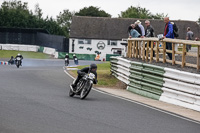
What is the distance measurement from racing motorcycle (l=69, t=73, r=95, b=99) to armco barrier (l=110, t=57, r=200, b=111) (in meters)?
2.57

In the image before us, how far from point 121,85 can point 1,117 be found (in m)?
11.7

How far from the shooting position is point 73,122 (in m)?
10.4

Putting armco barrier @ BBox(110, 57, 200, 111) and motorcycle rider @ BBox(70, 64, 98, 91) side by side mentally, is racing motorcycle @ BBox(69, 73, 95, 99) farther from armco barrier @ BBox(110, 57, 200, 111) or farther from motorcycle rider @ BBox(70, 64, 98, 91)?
armco barrier @ BBox(110, 57, 200, 111)

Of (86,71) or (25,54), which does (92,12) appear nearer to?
(25,54)

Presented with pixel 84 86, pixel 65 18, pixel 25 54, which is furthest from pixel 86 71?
pixel 65 18

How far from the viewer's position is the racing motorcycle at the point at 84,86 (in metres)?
15.2

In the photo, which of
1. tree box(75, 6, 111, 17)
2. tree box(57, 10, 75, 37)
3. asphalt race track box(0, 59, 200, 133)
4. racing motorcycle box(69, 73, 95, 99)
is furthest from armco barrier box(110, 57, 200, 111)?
tree box(57, 10, 75, 37)

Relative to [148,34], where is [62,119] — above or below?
below

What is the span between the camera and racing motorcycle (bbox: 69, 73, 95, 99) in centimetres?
1518

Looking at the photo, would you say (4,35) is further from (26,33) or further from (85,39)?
(85,39)

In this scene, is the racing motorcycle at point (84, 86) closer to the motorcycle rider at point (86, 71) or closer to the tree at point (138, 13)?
the motorcycle rider at point (86, 71)

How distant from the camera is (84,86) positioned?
15.6 meters

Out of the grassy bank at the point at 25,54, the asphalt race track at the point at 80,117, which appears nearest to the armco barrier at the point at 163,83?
the asphalt race track at the point at 80,117

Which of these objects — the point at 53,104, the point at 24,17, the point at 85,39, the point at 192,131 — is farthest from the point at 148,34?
the point at 24,17
